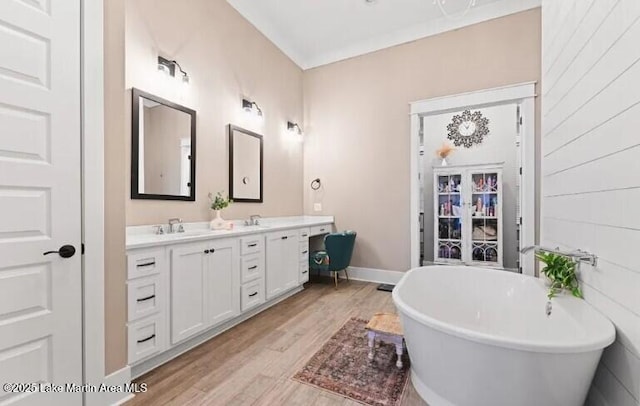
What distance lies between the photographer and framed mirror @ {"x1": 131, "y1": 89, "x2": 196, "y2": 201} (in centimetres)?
224

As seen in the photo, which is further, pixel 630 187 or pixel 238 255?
pixel 238 255

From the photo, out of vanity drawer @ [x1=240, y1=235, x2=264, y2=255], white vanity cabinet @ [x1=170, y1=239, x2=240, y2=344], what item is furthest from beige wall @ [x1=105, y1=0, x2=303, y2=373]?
vanity drawer @ [x1=240, y1=235, x2=264, y2=255]

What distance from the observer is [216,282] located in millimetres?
2324

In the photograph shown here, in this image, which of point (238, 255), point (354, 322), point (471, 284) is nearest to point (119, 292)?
point (238, 255)

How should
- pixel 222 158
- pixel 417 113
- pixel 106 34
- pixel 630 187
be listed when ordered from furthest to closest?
pixel 417 113 < pixel 222 158 < pixel 106 34 < pixel 630 187

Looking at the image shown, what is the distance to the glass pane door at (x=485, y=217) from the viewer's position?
432cm

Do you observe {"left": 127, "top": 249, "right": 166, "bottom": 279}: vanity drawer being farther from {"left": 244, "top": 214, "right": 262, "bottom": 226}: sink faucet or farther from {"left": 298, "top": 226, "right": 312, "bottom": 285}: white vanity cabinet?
{"left": 298, "top": 226, "right": 312, "bottom": 285}: white vanity cabinet

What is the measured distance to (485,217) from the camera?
4348mm

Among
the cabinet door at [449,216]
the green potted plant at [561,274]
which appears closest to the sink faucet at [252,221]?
the green potted plant at [561,274]

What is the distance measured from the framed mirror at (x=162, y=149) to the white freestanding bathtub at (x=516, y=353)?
6.71 ft

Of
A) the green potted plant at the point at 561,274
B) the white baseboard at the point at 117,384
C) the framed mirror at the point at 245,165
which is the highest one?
the framed mirror at the point at 245,165

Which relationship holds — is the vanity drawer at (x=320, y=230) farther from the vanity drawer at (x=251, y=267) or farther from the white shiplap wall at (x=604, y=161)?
the white shiplap wall at (x=604, y=161)

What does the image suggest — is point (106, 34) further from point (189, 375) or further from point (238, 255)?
point (189, 375)

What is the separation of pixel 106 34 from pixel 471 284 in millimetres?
3036
